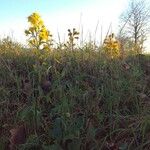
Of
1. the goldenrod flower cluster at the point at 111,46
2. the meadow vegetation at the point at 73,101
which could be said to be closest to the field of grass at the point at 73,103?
the meadow vegetation at the point at 73,101

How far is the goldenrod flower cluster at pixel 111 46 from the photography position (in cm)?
522

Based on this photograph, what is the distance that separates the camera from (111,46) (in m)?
5.35

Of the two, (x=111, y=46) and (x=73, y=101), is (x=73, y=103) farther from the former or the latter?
(x=111, y=46)

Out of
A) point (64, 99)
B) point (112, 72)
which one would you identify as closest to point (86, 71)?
point (112, 72)

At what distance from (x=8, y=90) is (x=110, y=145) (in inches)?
48.5

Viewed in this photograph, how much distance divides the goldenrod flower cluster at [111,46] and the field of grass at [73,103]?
403 millimetres

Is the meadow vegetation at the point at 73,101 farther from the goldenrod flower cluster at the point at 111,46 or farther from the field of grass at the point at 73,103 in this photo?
the goldenrod flower cluster at the point at 111,46

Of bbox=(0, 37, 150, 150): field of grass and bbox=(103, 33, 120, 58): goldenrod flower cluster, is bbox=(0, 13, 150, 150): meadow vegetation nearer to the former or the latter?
bbox=(0, 37, 150, 150): field of grass

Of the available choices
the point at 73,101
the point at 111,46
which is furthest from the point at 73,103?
the point at 111,46

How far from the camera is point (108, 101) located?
3.71 meters

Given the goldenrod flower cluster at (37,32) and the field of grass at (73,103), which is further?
the goldenrod flower cluster at (37,32)

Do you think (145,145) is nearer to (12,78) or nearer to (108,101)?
(108,101)

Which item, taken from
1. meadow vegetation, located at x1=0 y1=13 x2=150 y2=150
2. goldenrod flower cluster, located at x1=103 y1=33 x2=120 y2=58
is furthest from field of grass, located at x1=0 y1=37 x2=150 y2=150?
goldenrod flower cluster, located at x1=103 y1=33 x2=120 y2=58

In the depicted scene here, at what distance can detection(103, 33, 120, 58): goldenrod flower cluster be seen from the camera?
522cm
